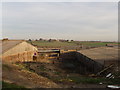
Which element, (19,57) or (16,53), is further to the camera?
(19,57)

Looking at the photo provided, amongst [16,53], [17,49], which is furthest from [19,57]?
[17,49]

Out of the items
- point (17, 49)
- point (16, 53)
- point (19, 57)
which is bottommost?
point (19, 57)

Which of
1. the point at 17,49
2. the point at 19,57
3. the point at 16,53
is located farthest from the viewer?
the point at 19,57

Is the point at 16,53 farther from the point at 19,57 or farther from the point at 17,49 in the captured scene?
the point at 19,57

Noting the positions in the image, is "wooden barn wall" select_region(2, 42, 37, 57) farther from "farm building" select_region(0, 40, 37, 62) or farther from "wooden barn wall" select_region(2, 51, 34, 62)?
"wooden barn wall" select_region(2, 51, 34, 62)

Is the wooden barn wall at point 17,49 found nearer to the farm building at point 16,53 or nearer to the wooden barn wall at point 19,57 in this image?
the farm building at point 16,53

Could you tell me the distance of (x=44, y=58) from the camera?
27.6 metres

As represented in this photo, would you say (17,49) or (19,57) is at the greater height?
(17,49)

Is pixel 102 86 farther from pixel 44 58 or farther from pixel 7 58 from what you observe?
pixel 44 58

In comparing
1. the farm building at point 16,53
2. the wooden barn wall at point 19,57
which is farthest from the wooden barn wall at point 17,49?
the wooden barn wall at point 19,57

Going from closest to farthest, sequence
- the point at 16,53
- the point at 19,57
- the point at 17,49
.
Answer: the point at 16,53, the point at 17,49, the point at 19,57

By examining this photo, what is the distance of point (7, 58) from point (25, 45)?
5983 millimetres

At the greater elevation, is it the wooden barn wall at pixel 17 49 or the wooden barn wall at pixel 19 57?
the wooden barn wall at pixel 17 49

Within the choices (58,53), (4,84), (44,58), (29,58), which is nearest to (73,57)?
(58,53)
